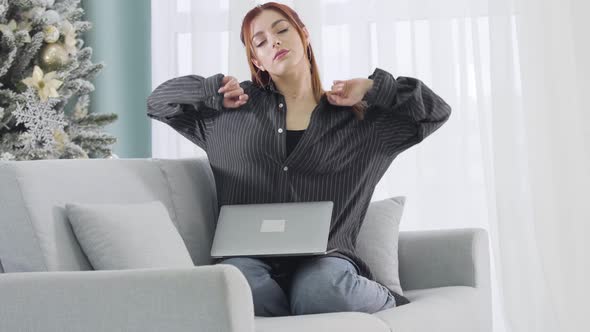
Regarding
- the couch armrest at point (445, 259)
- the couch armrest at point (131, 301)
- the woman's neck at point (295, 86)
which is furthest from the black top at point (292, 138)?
the couch armrest at point (131, 301)

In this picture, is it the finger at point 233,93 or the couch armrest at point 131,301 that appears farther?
the finger at point 233,93

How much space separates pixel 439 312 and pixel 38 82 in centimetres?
158

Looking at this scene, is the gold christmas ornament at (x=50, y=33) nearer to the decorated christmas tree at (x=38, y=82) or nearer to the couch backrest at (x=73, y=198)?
the decorated christmas tree at (x=38, y=82)

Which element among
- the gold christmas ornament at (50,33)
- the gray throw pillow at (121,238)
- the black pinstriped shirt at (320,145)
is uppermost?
the gold christmas ornament at (50,33)

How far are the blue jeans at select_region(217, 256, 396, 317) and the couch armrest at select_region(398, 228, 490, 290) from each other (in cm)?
33

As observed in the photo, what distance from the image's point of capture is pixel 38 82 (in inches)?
118

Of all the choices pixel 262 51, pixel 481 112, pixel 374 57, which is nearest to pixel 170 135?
pixel 374 57

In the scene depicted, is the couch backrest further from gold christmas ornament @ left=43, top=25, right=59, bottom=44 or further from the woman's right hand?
gold christmas ornament @ left=43, top=25, right=59, bottom=44

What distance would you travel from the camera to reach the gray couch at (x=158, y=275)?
156 cm

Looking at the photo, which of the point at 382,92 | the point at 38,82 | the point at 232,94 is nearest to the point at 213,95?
Result: the point at 232,94

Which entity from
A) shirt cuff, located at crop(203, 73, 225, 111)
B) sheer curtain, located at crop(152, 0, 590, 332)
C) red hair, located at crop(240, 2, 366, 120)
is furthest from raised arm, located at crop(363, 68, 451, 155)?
sheer curtain, located at crop(152, 0, 590, 332)

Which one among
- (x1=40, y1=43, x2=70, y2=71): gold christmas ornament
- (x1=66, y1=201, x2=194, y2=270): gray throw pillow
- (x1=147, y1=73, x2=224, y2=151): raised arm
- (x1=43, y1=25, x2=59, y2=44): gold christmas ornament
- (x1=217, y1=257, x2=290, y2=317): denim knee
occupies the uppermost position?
(x1=43, y1=25, x2=59, y2=44): gold christmas ornament

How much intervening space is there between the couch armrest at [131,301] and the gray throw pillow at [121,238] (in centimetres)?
28

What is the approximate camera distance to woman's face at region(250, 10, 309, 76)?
2.54 metres
